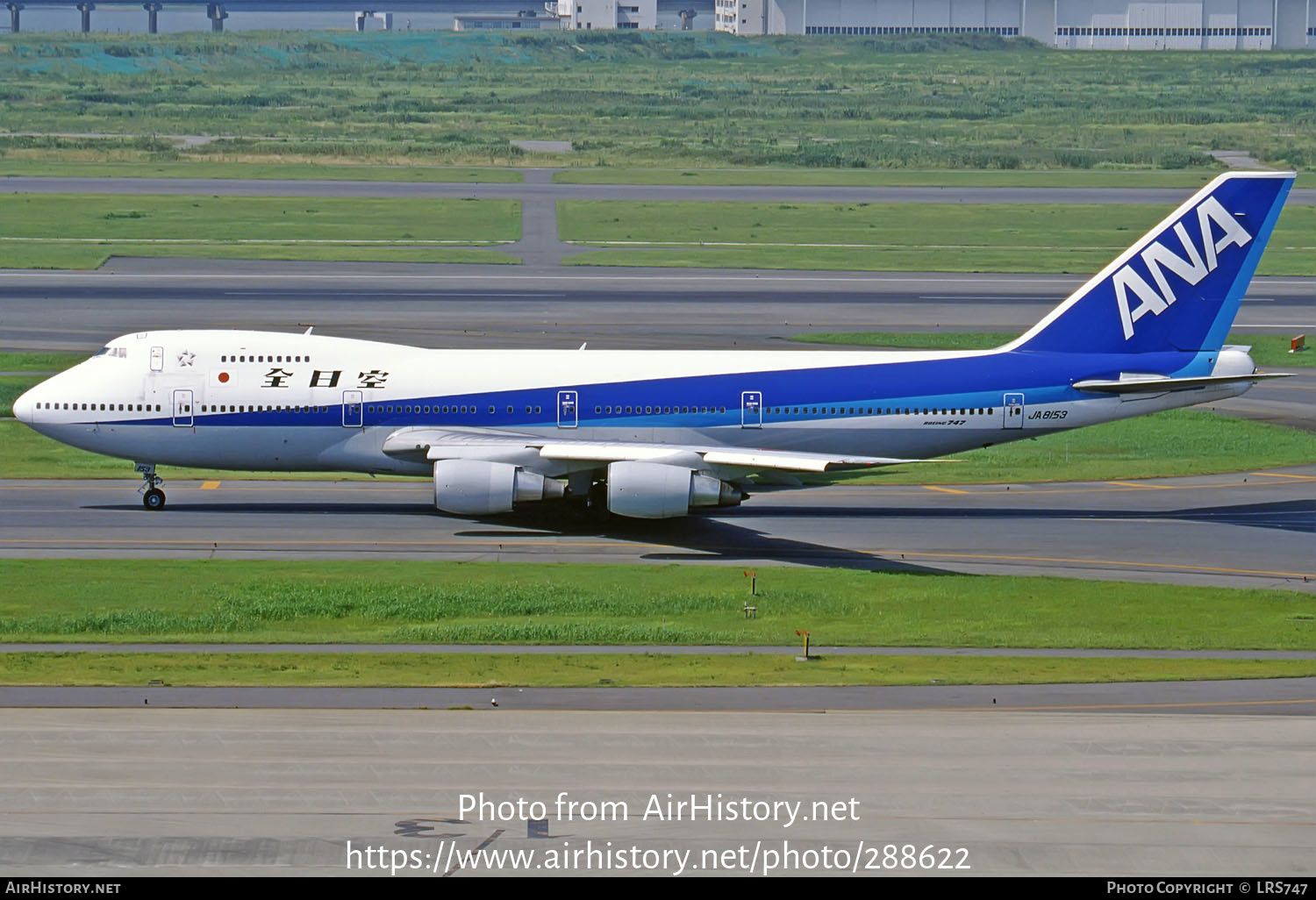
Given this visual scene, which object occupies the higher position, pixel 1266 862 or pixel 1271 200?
pixel 1271 200

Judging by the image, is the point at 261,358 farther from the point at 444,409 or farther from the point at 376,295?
the point at 376,295

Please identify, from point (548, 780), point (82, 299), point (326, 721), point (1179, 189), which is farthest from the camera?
point (1179, 189)

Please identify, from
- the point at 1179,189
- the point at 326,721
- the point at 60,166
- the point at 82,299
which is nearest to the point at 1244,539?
the point at 326,721

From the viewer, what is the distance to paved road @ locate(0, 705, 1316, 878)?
80.9ft

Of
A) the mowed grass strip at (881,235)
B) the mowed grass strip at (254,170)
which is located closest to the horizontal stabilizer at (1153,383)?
the mowed grass strip at (881,235)

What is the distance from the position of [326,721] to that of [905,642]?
43.4ft

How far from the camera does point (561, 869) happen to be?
946 inches

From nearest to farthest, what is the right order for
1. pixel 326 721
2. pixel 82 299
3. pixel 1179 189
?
pixel 326 721
pixel 82 299
pixel 1179 189

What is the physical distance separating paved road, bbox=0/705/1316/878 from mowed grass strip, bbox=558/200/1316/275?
73.9m

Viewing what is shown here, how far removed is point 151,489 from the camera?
168 ft

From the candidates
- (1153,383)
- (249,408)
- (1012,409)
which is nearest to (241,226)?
(249,408)

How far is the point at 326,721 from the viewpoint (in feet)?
100

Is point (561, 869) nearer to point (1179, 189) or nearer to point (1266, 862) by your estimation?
point (1266, 862)

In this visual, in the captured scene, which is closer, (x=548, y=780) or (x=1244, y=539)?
(x=548, y=780)
